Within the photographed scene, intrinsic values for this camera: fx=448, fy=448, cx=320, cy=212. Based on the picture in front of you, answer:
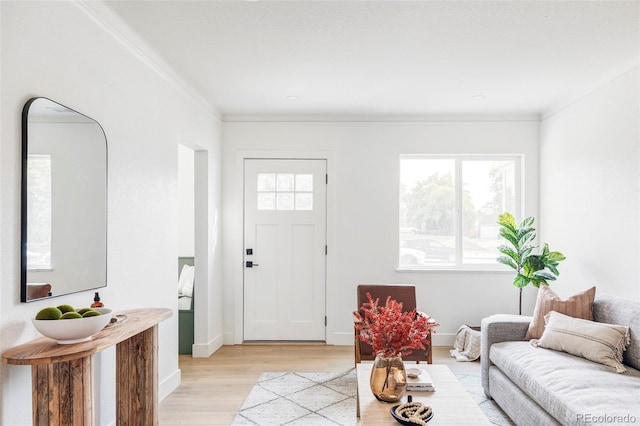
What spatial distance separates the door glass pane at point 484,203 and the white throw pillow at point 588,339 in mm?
1982

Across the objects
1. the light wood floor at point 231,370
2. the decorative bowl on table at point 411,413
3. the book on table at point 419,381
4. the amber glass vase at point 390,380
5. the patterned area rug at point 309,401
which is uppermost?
the amber glass vase at point 390,380

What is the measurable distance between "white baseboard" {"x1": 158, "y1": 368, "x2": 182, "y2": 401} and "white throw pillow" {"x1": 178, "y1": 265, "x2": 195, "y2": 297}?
115 centimetres

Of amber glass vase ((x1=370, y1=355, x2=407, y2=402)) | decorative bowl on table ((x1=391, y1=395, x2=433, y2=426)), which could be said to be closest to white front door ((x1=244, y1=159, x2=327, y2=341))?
amber glass vase ((x1=370, y1=355, x2=407, y2=402))

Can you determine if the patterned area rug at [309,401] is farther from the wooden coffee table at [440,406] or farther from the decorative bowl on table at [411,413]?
the decorative bowl on table at [411,413]

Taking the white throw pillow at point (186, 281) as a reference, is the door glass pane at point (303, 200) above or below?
above

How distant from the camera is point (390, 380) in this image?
222 centimetres

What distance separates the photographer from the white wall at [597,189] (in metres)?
3.36

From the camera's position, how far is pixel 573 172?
4.20 meters

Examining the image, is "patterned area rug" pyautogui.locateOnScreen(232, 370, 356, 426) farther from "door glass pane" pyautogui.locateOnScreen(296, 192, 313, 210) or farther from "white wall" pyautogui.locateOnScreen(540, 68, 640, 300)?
"white wall" pyautogui.locateOnScreen(540, 68, 640, 300)

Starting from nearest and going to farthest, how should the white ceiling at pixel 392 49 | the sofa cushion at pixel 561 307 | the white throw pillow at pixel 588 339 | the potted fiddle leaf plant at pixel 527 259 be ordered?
the white ceiling at pixel 392 49
the white throw pillow at pixel 588 339
the sofa cushion at pixel 561 307
the potted fiddle leaf plant at pixel 527 259

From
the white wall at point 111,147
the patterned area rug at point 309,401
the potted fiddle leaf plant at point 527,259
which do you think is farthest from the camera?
the potted fiddle leaf plant at point 527,259

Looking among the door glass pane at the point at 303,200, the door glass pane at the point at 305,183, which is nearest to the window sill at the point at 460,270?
the door glass pane at the point at 303,200

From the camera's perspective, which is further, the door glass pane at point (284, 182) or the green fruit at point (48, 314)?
the door glass pane at point (284, 182)

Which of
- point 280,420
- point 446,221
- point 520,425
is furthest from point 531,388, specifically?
point 446,221
